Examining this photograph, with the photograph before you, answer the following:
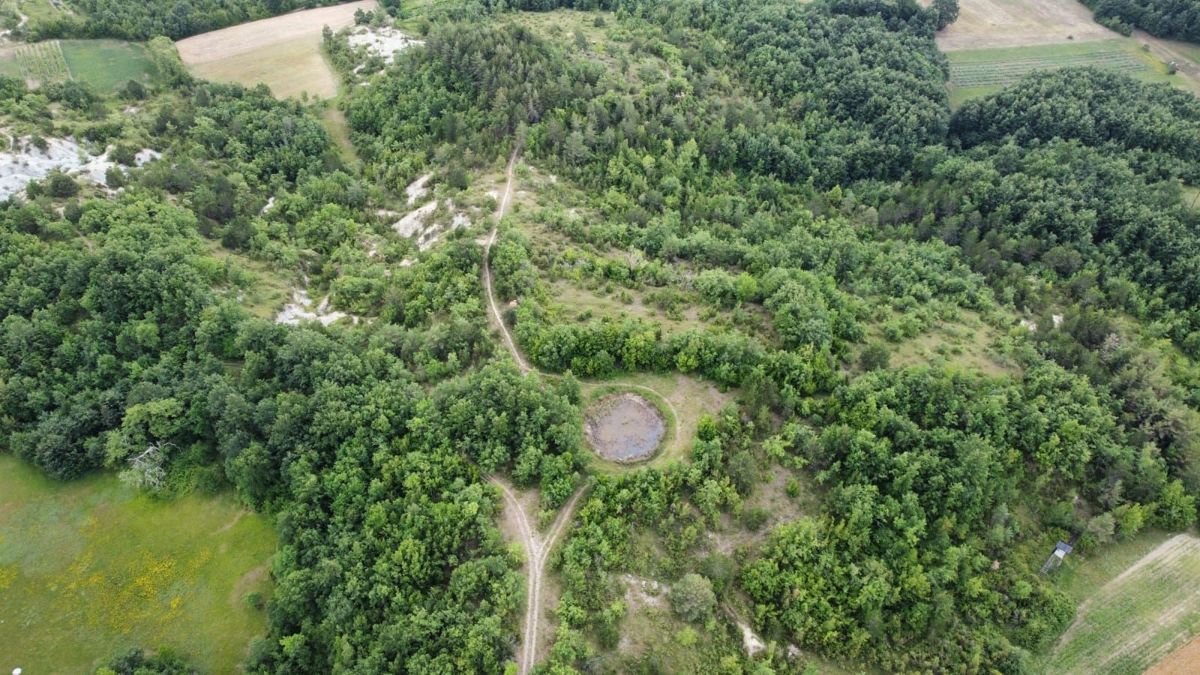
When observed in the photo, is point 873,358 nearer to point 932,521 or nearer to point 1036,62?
point 932,521

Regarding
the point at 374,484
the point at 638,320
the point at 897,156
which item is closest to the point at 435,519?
the point at 374,484

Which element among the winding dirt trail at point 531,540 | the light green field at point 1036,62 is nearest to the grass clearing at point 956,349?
the winding dirt trail at point 531,540

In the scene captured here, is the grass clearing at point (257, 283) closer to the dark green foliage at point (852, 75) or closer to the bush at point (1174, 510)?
the dark green foliage at point (852, 75)

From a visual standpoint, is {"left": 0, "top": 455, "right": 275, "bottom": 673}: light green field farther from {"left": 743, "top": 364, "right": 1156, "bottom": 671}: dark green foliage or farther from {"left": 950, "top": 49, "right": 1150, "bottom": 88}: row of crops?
{"left": 950, "top": 49, "right": 1150, "bottom": 88}: row of crops

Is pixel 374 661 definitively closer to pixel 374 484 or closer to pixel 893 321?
pixel 374 484

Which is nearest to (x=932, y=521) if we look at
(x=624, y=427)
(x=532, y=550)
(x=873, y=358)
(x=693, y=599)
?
(x=873, y=358)

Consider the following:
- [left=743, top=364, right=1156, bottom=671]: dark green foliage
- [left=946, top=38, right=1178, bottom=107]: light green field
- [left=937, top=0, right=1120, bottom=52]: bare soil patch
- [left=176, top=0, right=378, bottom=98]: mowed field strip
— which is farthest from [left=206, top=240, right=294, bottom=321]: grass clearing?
[left=937, top=0, right=1120, bottom=52]: bare soil patch
